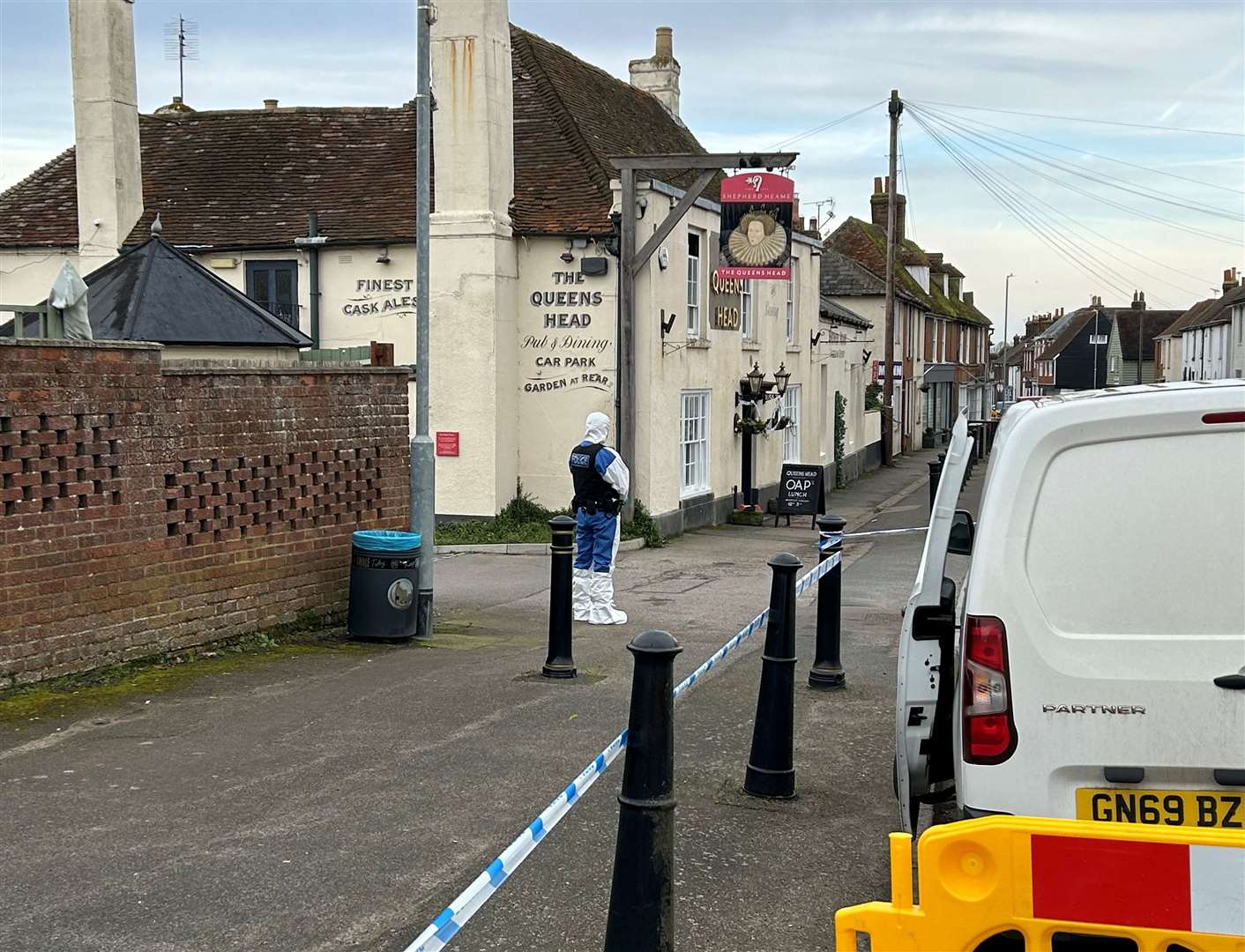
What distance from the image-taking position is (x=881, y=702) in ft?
28.9

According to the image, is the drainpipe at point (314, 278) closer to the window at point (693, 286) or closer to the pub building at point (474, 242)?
the pub building at point (474, 242)

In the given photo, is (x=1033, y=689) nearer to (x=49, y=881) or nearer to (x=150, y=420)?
(x=49, y=881)

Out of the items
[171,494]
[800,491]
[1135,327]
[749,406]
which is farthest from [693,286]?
[1135,327]

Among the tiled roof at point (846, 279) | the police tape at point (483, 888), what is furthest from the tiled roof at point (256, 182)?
the tiled roof at point (846, 279)

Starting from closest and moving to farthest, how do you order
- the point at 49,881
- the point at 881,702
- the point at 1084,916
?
1. the point at 1084,916
2. the point at 49,881
3. the point at 881,702

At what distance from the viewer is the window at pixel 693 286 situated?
21750 millimetres

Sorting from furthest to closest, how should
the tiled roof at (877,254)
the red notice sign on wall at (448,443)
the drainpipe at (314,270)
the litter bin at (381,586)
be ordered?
the tiled roof at (877,254) → the drainpipe at (314,270) → the red notice sign on wall at (448,443) → the litter bin at (381,586)

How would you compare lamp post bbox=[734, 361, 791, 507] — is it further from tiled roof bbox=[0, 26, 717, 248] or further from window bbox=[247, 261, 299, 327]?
window bbox=[247, 261, 299, 327]

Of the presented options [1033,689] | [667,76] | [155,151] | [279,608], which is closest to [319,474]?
[279,608]

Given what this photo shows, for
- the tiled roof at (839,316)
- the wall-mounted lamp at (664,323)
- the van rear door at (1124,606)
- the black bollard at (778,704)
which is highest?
the tiled roof at (839,316)

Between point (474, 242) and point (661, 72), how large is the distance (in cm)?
1329

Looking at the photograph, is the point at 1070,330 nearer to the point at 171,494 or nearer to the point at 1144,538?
the point at 171,494

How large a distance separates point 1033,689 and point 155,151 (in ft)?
77.4

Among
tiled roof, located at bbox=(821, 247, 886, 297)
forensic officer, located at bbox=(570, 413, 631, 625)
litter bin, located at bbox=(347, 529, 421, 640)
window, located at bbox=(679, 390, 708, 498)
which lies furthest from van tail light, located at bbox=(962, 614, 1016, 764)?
tiled roof, located at bbox=(821, 247, 886, 297)
